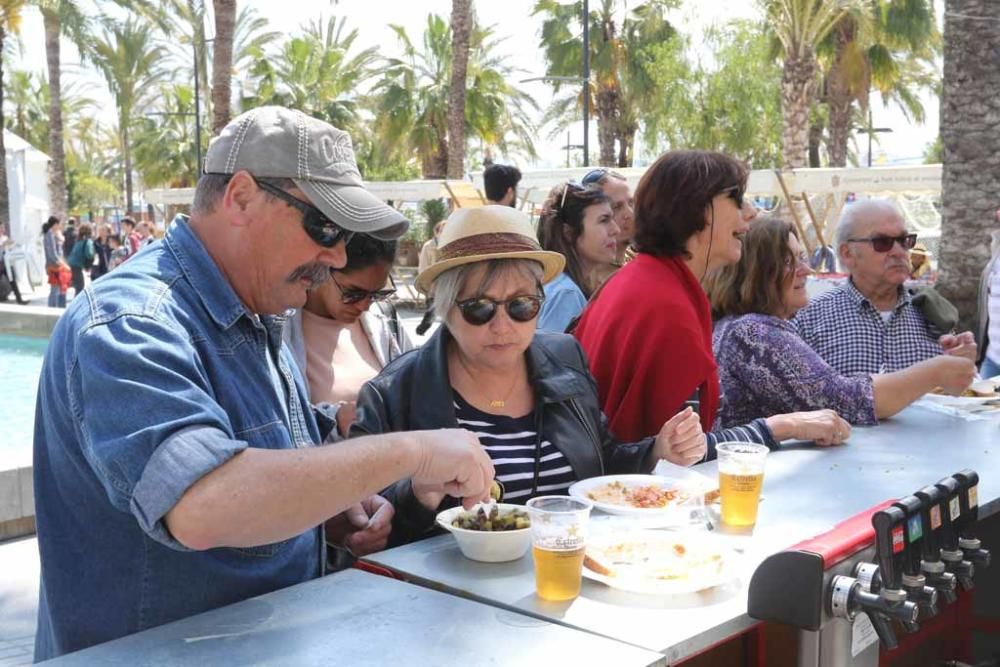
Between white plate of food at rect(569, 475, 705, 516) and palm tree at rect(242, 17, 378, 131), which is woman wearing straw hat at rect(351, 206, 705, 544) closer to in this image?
white plate of food at rect(569, 475, 705, 516)

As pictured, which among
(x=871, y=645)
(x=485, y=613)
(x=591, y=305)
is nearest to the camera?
(x=485, y=613)

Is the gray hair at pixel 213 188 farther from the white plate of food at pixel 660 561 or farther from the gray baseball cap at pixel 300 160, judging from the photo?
the white plate of food at pixel 660 561

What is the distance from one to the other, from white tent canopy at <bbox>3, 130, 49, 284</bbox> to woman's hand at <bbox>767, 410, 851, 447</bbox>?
22.9 metres

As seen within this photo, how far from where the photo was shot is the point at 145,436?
1639 mm

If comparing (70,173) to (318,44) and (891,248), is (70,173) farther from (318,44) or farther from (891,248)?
(891,248)

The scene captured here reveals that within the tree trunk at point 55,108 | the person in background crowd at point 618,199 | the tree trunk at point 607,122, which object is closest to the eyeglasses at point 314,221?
the person in background crowd at point 618,199

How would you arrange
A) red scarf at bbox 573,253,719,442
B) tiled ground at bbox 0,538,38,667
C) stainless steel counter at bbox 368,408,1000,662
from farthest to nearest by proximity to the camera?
tiled ground at bbox 0,538,38,667
red scarf at bbox 573,253,719,442
stainless steel counter at bbox 368,408,1000,662

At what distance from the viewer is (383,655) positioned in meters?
1.71

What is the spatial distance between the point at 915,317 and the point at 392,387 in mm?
2772

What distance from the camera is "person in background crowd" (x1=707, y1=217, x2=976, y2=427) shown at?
3684mm

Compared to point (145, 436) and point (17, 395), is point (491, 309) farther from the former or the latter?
point (17, 395)

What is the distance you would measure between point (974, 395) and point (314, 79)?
37.8 metres

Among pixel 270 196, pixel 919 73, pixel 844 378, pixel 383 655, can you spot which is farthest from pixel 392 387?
pixel 919 73

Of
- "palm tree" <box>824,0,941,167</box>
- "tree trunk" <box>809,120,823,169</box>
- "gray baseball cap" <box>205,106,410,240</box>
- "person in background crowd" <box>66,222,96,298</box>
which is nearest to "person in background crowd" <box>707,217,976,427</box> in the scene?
"gray baseball cap" <box>205,106,410,240</box>
